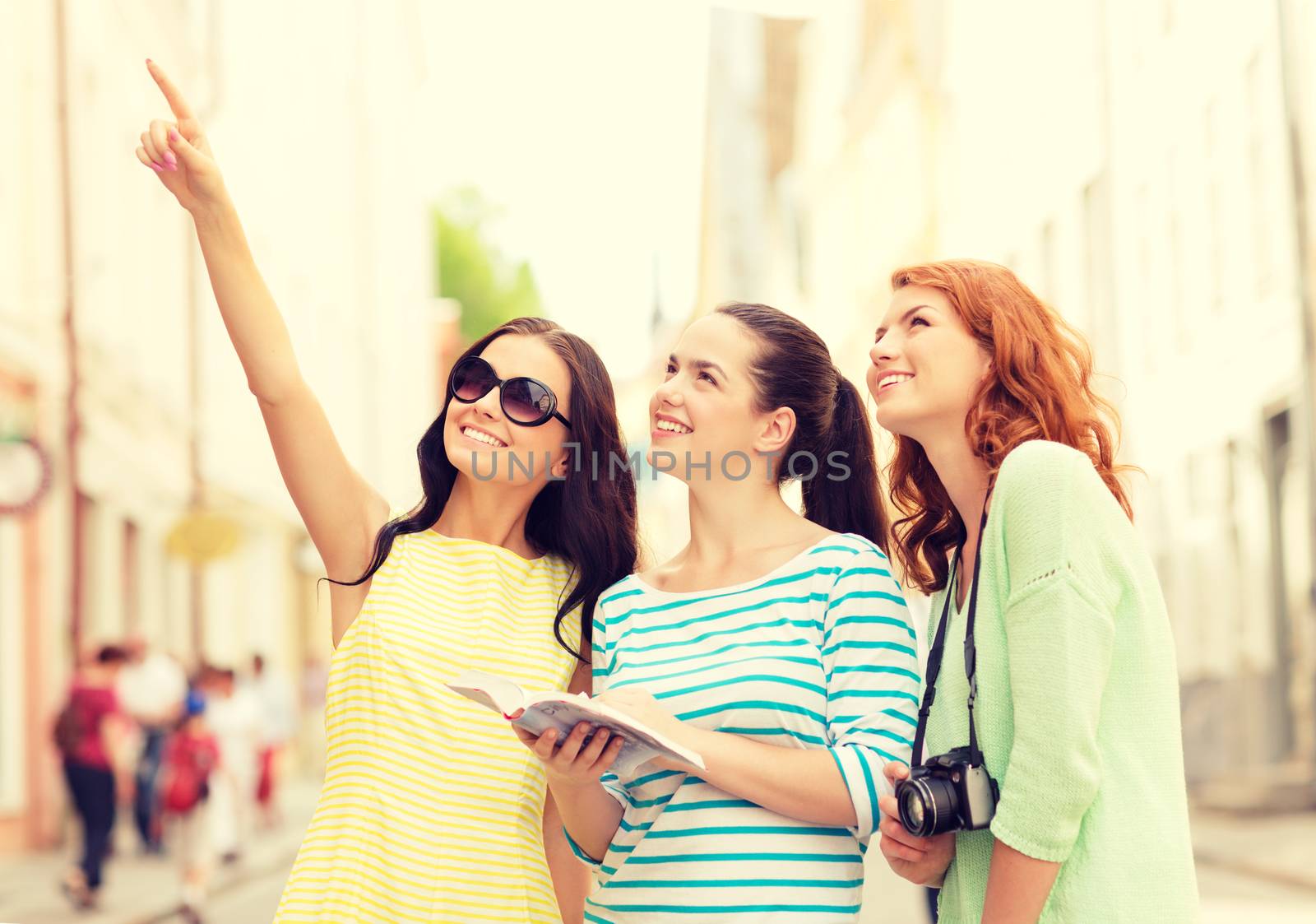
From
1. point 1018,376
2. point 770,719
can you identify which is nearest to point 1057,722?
point 770,719

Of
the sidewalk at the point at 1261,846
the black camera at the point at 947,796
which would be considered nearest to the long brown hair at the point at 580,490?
the black camera at the point at 947,796

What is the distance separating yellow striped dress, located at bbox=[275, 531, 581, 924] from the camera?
8.36 ft

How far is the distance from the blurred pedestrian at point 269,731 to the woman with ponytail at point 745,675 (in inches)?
531

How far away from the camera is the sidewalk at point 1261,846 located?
1099cm

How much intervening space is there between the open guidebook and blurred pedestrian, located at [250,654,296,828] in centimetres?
1384

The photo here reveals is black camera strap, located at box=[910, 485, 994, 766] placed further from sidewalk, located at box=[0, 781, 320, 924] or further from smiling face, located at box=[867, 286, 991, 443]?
sidewalk, located at box=[0, 781, 320, 924]

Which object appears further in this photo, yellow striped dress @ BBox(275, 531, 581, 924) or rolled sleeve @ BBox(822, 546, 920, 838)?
yellow striped dress @ BBox(275, 531, 581, 924)

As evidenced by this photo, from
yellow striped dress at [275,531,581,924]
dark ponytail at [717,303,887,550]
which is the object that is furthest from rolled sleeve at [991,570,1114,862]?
yellow striped dress at [275,531,581,924]

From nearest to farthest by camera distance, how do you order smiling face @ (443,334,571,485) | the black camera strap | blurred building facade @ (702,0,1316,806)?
1. the black camera strap
2. smiling face @ (443,334,571,485)
3. blurred building facade @ (702,0,1316,806)

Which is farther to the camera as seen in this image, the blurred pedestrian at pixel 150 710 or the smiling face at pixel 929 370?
the blurred pedestrian at pixel 150 710

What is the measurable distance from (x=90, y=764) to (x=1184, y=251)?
1251cm

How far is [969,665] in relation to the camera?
2.44 metres

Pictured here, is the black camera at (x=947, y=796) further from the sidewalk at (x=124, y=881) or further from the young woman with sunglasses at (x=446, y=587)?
the sidewalk at (x=124, y=881)

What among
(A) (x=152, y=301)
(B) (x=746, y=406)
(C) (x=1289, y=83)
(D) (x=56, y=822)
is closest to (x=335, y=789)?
(B) (x=746, y=406)
